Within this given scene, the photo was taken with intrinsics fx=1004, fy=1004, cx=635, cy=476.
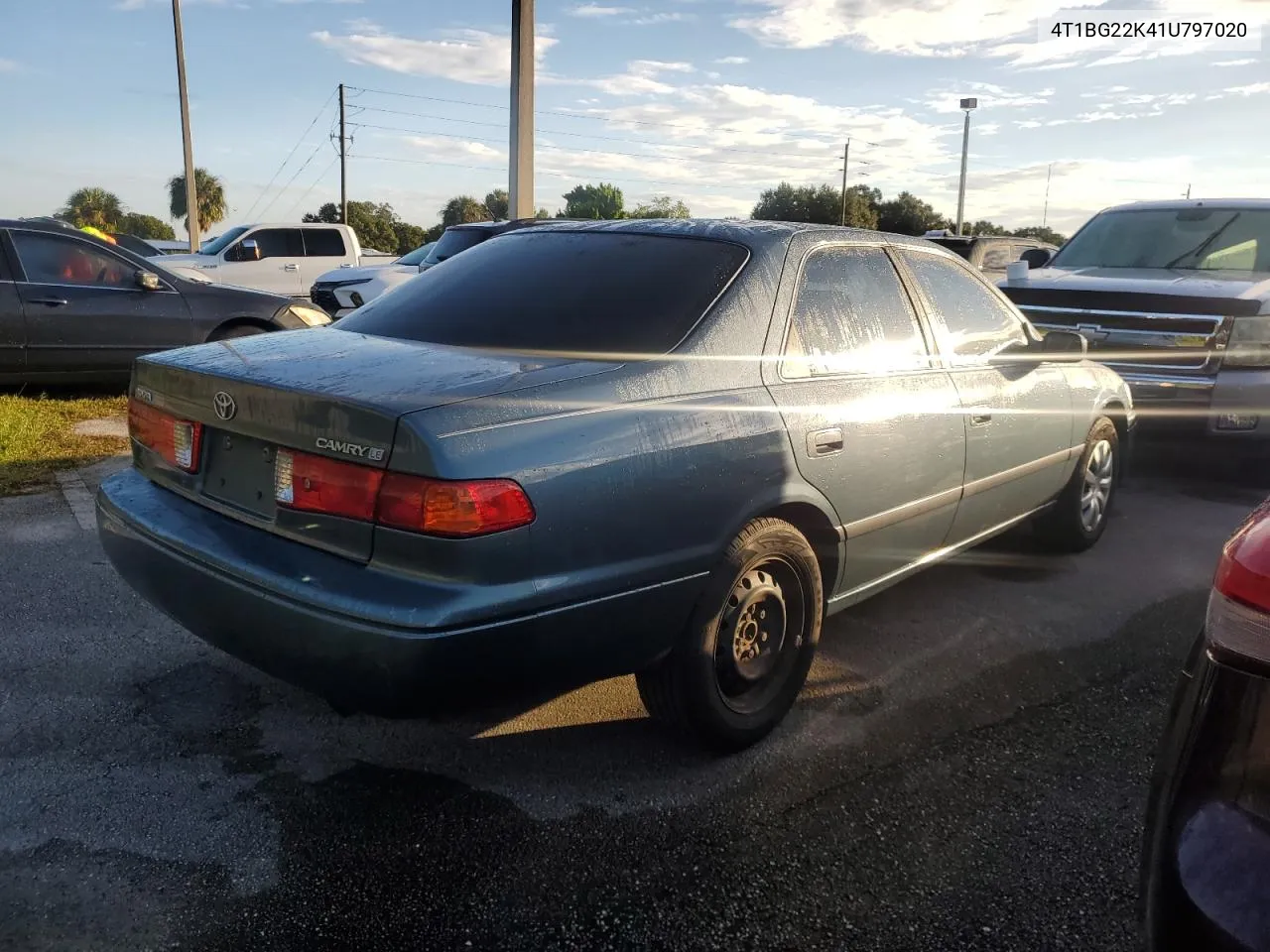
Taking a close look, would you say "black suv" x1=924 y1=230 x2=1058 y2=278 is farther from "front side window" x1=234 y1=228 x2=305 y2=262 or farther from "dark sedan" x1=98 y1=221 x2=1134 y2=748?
"dark sedan" x1=98 y1=221 x2=1134 y2=748

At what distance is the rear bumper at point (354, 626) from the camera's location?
7.68 ft

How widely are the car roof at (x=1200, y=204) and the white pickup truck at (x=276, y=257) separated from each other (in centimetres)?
1164

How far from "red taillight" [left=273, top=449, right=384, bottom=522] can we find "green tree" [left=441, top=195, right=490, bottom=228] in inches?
2389

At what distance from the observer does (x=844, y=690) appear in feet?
11.8

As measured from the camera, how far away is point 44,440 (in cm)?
701

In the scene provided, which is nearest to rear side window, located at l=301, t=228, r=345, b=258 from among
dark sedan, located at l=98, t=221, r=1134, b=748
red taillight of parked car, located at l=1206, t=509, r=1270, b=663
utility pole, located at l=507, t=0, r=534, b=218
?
utility pole, located at l=507, t=0, r=534, b=218

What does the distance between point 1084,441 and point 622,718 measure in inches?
116

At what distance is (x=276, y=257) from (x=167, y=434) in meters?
13.9

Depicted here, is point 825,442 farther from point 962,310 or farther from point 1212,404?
point 1212,404

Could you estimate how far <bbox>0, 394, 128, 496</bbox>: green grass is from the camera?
20.0ft

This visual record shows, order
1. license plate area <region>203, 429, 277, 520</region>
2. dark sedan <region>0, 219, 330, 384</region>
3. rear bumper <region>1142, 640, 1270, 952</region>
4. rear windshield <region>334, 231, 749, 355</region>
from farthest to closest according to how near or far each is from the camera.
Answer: dark sedan <region>0, 219, 330, 384</region>
rear windshield <region>334, 231, 749, 355</region>
license plate area <region>203, 429, 277, 520</region>
rear bumper <region>1142, 640, 1270, 952</region>

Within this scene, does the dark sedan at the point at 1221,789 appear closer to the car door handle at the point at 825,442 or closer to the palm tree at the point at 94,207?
the car door handle at the point at 825,442

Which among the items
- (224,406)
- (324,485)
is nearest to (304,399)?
(324,485)

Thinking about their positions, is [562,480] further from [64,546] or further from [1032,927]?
[64,546]
